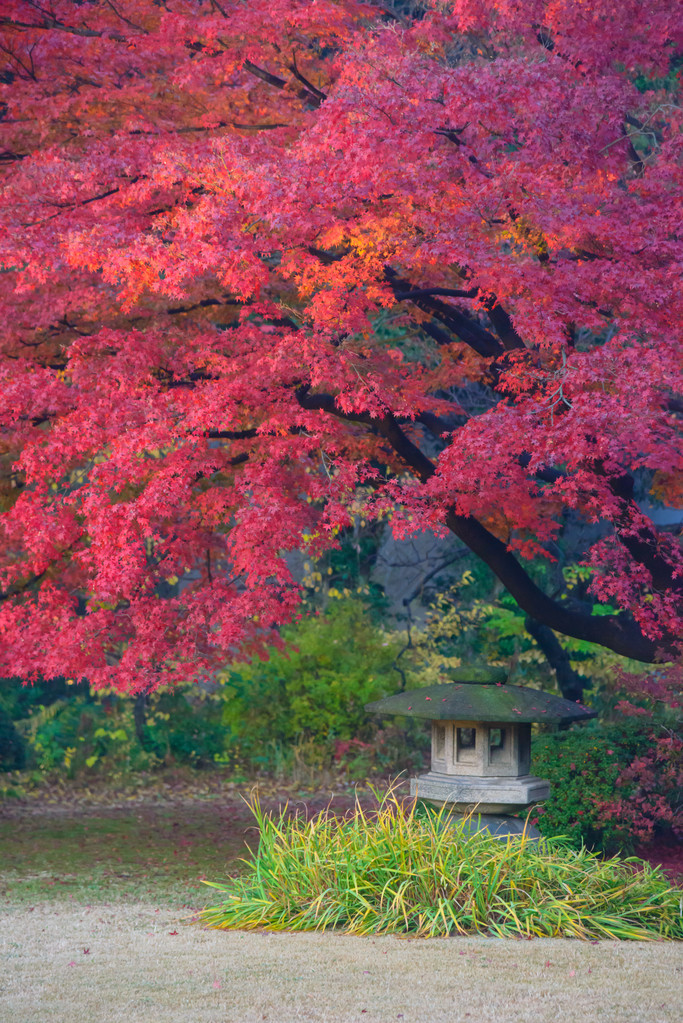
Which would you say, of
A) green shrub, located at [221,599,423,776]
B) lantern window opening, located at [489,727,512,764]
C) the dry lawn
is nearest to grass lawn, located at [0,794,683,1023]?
the dry lawn

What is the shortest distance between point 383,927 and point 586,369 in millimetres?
4125

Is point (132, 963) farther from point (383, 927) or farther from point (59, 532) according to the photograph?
point (59, 532)

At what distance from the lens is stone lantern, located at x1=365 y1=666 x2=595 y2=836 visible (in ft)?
29.5

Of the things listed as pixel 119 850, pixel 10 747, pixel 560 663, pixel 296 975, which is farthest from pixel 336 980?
pixel 10 747

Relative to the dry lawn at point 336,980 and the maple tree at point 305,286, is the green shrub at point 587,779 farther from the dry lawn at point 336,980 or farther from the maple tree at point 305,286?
the dry lawn at point 336,980

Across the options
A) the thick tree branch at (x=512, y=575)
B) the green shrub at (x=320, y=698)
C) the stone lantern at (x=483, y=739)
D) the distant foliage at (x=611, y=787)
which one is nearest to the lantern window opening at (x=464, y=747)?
the stone lantern at (x=483, y=739)

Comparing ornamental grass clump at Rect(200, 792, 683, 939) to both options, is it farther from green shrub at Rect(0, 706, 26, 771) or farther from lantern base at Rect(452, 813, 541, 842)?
green shrub at Rect(0, 706, 26, 771)

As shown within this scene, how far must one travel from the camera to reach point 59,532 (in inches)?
385

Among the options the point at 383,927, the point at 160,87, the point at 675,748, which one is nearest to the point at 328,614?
the point at 675,748

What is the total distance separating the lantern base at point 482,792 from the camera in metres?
8.98

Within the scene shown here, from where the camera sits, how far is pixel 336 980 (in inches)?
217

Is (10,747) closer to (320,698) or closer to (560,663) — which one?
(320,698)

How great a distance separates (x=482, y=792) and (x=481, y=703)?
72 centimetres

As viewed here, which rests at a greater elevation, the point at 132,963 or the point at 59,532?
the point at 59,532
